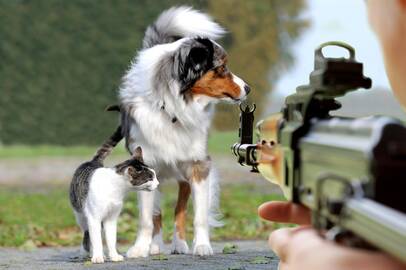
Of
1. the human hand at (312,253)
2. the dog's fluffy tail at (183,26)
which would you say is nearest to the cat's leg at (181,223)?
the dog's fluffy tail at (183,26)

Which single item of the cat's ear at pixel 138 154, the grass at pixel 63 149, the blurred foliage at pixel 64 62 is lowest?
the cat's ear at pixel 138 154

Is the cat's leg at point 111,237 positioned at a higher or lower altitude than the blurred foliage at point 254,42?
lower

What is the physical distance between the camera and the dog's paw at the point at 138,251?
5059 mm

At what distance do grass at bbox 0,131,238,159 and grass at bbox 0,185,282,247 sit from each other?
4969 mm

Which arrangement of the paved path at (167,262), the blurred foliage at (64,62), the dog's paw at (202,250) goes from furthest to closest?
1. the blurred foliage at (64,62)
2. the dog's paw at (202,250)
3. the paved path at (167,262)

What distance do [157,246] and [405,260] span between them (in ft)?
14.4

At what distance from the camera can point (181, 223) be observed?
17.5ft

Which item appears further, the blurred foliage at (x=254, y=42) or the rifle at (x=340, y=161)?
the blurred foliage at (x=254, y=42)

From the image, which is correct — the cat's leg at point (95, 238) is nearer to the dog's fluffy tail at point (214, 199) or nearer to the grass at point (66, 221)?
the dog's fluffy tail at point (214, 199)

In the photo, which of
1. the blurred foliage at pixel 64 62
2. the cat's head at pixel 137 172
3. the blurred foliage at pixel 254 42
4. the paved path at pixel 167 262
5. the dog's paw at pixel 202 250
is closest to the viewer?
the paved path at pixel 167 262

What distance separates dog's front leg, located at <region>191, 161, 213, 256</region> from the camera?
5.15m

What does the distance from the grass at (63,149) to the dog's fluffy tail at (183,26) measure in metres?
8.95

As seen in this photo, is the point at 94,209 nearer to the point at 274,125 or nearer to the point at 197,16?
the point at 197,16

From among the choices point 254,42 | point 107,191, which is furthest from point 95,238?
point 254,42
